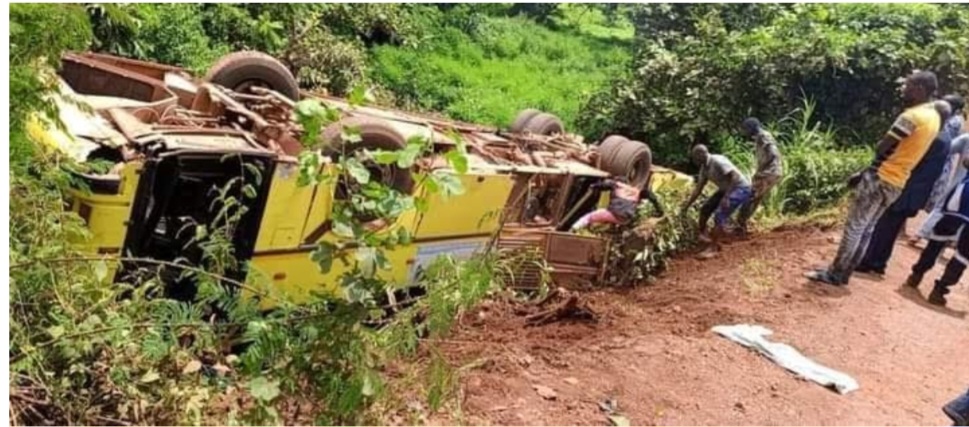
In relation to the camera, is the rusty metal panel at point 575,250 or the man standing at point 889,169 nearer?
the man standing at point 889,169

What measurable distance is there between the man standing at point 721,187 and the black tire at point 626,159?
21.2 inches

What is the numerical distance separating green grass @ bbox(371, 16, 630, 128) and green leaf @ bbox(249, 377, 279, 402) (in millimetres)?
12290

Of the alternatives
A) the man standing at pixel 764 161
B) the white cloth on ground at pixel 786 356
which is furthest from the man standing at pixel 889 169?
the man standing at pixel 764 161

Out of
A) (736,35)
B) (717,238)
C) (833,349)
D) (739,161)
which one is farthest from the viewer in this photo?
(736,35)

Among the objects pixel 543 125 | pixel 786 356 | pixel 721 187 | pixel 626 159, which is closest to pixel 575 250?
pixel 626 159

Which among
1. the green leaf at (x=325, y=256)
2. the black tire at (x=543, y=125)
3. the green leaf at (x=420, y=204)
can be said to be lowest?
the black tire at (x=543, y=125)

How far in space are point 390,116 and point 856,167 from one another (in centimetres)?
529

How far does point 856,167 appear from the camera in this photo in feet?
34.0

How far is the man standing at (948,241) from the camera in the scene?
23.3 feet

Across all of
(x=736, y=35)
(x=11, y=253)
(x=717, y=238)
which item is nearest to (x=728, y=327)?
(x=717, y=238)

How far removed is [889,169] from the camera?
21.7 feet

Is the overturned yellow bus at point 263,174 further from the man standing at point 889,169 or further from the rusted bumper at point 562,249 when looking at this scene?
the man standing at point 889,169

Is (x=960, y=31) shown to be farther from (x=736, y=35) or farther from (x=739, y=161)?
(x=739, y=161)

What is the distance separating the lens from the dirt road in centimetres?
467
